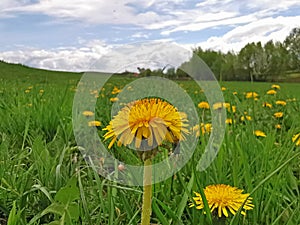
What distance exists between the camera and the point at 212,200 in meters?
0.90

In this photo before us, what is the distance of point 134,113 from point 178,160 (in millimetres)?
802

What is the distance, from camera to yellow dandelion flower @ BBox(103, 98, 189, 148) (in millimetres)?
701

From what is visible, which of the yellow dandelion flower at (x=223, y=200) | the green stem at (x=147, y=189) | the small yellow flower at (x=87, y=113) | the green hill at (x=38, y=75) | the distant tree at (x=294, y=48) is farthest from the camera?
the distant tree at (x=294, y=48)

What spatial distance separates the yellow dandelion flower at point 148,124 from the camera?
2.30 feet

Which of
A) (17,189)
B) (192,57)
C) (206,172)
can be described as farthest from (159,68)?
(17,189)

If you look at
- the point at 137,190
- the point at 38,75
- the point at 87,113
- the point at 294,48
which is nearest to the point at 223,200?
the point at 137,190

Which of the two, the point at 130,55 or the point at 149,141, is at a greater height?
the point at 130,55

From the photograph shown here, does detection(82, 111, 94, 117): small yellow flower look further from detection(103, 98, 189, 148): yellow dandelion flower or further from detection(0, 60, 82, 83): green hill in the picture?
detection(0, 60, 82, 83): green hill

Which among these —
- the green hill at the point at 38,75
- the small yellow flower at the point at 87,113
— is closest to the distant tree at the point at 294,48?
the green hill at the point at 38,75

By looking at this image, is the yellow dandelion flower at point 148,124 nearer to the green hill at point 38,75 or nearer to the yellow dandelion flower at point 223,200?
the yellow dandelion flower at point 223,200

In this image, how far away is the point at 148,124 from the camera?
0.70m

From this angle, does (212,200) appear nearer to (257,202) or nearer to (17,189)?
(257,202)

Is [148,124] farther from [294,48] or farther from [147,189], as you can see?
[294,48]

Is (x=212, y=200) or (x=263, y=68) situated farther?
(x=263, y=68)
